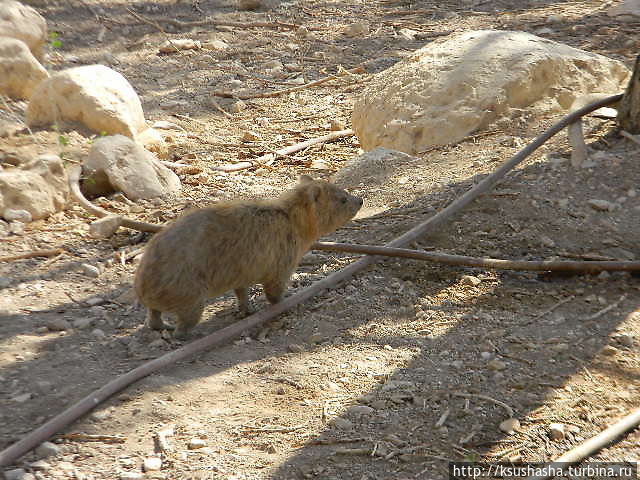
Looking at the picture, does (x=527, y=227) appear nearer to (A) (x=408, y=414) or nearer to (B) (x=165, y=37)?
(A) (x=408, y=414)

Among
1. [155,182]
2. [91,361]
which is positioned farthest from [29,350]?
[155,182]

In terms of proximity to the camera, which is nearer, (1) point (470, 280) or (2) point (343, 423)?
(2) point (343, 423)

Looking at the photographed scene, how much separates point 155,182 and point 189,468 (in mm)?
3880

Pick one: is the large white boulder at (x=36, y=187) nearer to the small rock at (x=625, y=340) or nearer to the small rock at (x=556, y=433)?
the small rock at (x=556, y=433)

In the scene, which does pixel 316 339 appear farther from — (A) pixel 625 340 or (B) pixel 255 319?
(A) pixel 625 340

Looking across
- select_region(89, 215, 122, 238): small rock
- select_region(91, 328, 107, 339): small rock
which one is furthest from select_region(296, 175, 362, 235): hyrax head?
select_region(91, 328, 107, 339): small rock

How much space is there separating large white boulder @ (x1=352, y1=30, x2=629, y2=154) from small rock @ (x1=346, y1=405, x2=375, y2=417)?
12.9 feet

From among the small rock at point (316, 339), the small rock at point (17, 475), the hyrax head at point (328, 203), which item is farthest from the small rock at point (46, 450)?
the hyrax head at point (328, 203)

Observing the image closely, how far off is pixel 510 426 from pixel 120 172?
4.40 metres

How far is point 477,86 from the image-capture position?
23.3 ft

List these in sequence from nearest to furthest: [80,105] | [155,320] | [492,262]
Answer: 1. [155,320]
2. [492,262]
3. [80,105]

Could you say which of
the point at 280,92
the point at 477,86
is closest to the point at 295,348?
the point at 477,86

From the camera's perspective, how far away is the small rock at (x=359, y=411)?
3.75 meters

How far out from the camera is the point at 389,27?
40.0 ft
